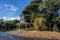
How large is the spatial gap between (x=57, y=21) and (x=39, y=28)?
10.1 ft

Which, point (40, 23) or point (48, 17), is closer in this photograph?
point (40, 23)

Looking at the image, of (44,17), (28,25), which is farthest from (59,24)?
(28,25)

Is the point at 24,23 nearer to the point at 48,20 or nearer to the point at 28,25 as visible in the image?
the point at 28,25

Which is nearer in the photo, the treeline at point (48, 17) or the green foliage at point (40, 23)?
the green foliage at point (40, 23)

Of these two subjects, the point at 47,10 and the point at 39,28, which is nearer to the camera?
the point at 39,28

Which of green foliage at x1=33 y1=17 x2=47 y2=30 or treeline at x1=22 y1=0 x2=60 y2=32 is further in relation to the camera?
treeline at x1=22 y1=0 x2=60 y2=32

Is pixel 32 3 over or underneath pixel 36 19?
over

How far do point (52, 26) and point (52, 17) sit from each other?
5.07 feet

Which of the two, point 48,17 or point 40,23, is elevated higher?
point 48,17

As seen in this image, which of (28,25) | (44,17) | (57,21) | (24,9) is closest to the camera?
(57,21)

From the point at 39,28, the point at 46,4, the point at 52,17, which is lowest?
the point at 39,28

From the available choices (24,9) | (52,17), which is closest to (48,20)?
(52,17)

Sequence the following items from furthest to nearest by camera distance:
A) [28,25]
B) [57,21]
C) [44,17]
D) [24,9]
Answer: [24,9]
[28,25]
[44,17]
[57,21]

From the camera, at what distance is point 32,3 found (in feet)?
107
